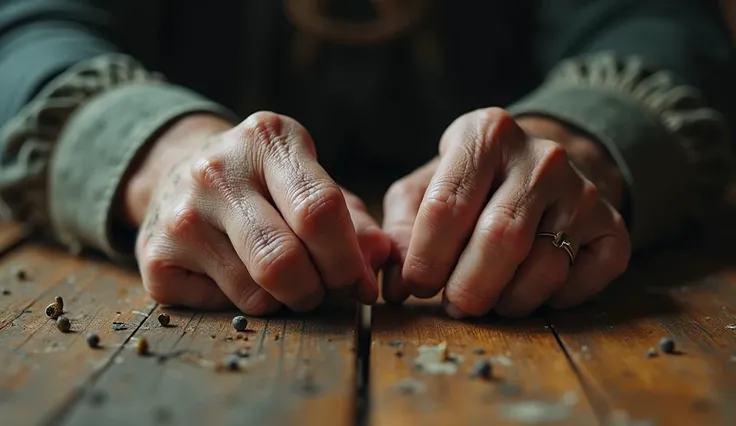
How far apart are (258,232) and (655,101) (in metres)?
0.59

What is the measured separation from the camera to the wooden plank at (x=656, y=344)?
543 millimetres

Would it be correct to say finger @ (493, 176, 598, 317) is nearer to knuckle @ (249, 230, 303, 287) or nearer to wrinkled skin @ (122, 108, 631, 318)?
wrinkled skin @ (122, 108, 631, 318)

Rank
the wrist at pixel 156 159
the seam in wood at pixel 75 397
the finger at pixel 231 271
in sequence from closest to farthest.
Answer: the seam in wood at pixel 75 397 < the finger at pixel 231 271 < the wrist at pixel 156 159

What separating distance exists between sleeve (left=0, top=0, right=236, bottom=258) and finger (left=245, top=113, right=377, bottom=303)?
0.73 ft

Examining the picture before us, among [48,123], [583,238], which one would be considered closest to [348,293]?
[583,238]

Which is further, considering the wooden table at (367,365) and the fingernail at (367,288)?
the fingernail at (367,288)

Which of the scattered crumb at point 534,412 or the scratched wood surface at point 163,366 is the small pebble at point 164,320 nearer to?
the scratched wood surface at point 163,366

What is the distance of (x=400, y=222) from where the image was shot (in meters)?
0.82

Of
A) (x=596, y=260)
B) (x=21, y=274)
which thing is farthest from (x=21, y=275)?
(x=596, y=260)

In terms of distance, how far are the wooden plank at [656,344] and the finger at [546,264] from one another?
0.03m

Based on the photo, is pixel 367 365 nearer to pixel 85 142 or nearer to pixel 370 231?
pixel 370 231

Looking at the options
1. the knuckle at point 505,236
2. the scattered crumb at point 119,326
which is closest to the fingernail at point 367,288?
the knuckle at point 505,236

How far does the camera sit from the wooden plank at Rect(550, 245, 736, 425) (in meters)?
0.54

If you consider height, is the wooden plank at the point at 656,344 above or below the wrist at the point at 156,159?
below
